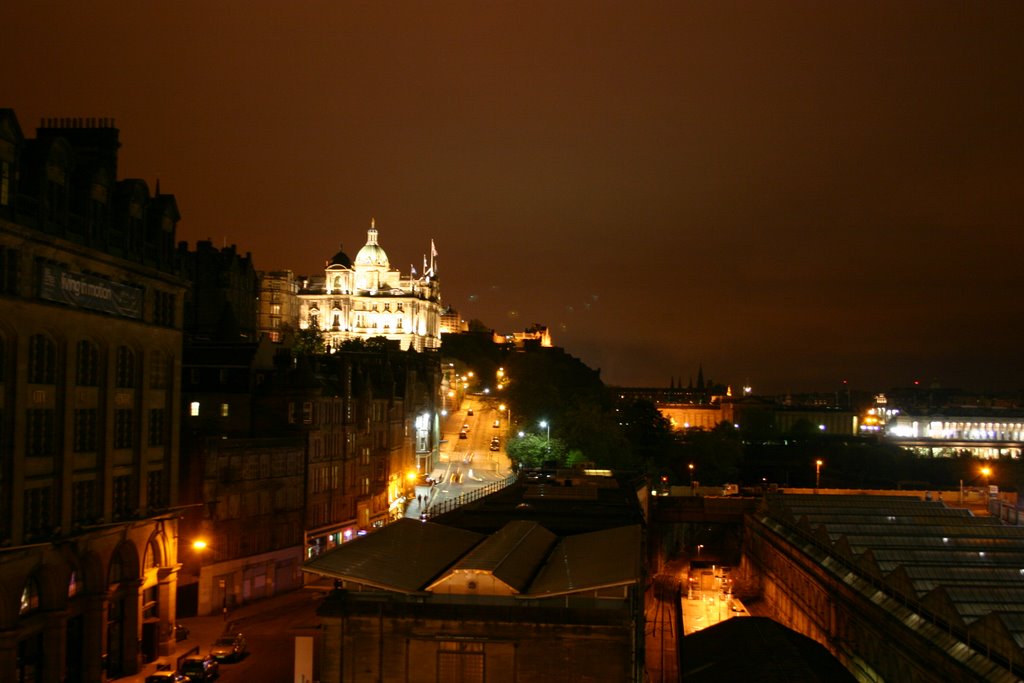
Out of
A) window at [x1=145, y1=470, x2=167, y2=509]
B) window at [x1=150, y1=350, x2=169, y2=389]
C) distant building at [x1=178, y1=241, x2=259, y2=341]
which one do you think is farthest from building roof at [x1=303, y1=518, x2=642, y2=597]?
distant building at [x1=178, y1=241, x2=259, y2=341]

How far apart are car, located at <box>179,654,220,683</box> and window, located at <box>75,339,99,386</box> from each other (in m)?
10.7

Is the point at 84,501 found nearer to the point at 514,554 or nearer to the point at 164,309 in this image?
the point at 164,309

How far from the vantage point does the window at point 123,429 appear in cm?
3625

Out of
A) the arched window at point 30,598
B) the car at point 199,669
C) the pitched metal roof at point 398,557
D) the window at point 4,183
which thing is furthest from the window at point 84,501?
the pitched metal roof at point 398,557

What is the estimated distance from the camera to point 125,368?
37.0 meters

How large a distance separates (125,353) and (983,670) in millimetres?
31382

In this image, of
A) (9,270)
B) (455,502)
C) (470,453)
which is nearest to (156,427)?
(9,270)

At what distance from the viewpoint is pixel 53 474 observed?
31906 millimetres

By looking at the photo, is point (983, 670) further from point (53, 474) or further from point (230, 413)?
point (230, 413)

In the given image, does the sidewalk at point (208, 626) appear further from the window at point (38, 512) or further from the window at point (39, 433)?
the window at point (39, 433)

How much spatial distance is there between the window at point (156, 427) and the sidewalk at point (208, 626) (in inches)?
338

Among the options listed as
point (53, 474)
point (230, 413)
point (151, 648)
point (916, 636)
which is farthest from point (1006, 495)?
point (53, 474)

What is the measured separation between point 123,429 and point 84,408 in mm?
3268

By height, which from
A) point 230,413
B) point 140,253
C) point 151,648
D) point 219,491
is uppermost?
point 140,253
